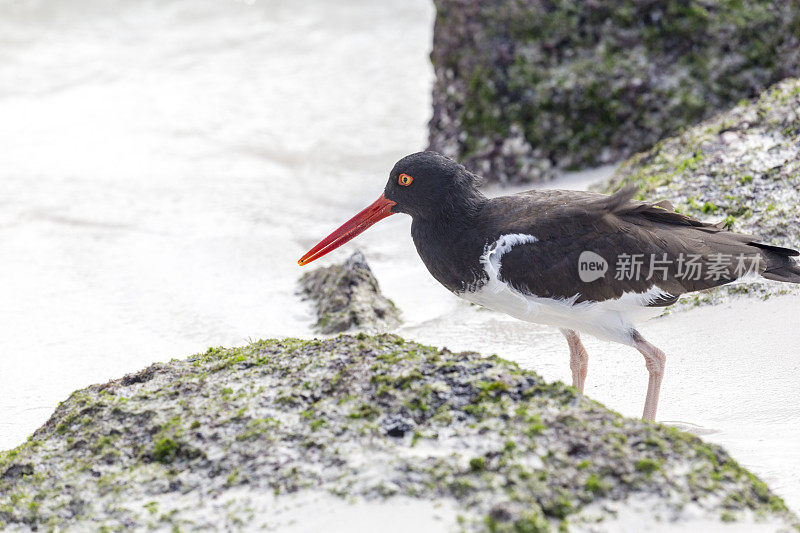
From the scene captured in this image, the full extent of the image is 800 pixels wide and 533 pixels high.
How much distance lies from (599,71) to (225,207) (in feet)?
13.1

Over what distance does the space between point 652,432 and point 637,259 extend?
1.45 metres

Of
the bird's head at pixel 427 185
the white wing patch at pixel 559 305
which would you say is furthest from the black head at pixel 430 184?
the white wing patch at pixel 559 305

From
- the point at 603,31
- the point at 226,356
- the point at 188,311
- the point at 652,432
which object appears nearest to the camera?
the point at 652,432

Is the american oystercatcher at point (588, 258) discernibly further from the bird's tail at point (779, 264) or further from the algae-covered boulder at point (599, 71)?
the algae-covered boulder at point (599, 71)

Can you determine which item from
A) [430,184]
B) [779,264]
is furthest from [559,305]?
[779,264]

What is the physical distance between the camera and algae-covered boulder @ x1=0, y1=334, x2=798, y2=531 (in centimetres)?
279

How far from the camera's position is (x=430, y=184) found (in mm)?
4762

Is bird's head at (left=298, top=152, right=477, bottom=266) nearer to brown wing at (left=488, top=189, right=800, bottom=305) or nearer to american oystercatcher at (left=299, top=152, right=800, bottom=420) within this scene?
american oystercatcher at (left=299, top=152, right=800, bottom=420)

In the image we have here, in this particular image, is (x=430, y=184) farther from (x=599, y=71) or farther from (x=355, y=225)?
(x=599, y=71)

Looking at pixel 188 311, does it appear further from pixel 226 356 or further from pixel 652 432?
pixel 652 432

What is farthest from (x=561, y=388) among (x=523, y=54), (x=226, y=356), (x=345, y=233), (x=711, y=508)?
(x=523, y=54)

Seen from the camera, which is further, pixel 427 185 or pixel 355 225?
pixel 355 225

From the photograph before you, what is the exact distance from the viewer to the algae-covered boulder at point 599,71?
8141mm

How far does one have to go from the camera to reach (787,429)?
4.13 meters
